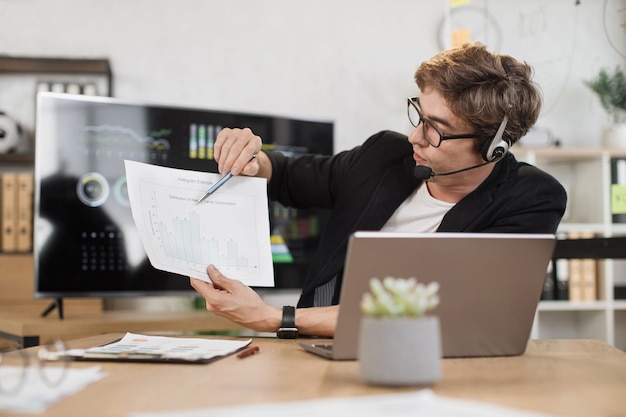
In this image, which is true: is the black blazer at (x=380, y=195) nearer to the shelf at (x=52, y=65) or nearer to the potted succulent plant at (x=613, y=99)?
the shelf at (x=52, y=65)

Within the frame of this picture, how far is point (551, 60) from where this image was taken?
374 centimetres

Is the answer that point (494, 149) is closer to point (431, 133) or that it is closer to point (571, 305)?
point (431, 133)

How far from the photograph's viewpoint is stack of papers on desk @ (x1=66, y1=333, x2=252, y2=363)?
3.82 feet

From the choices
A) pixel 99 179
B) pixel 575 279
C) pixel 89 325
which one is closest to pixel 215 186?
pixel 89 325

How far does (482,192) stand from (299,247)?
66.7 inches

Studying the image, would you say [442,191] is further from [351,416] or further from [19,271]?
[19,271]

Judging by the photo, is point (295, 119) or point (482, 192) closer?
point (482, 192)

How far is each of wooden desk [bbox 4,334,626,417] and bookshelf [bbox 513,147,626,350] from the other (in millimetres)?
2494

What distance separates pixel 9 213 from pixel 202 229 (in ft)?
6.85

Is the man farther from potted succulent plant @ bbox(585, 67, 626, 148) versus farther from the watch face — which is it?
potted succulent plant @ bbox(585, 67, 626, 148)

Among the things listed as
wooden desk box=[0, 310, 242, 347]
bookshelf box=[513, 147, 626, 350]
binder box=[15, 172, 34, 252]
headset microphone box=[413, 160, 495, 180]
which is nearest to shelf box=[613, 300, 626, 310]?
bookshelf box=[513, 147, 626, 350]

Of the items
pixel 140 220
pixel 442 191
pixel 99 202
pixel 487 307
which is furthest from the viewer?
pixel 99 202

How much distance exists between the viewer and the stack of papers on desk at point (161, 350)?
3.82 feet

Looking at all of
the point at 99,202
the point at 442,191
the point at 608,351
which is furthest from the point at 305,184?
the point at 99,202
